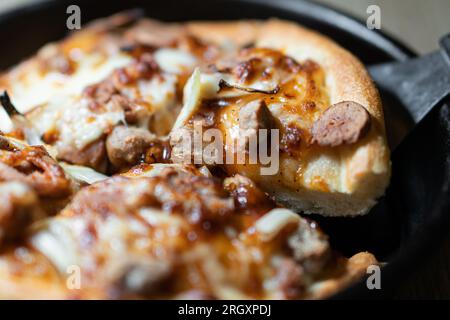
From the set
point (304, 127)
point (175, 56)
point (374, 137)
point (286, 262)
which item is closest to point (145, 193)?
point (286, 262)

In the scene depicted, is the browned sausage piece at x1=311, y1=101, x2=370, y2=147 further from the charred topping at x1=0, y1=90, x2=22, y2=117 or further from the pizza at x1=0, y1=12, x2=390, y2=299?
the charred topping at x1=0, y1=90, x2=22, y2=117

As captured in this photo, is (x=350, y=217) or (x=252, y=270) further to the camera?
(x=350, y=217)

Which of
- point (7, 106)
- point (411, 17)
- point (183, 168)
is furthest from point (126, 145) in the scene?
point (411, 17)

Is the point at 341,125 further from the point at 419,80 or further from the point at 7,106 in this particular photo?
the point at 7,106

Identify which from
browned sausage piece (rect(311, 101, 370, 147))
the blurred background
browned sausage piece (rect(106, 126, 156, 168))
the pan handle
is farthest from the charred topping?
the blurred background

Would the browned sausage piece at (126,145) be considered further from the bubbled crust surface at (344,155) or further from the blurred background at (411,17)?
the blurred background at (411,17)
